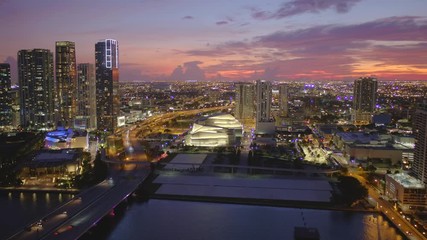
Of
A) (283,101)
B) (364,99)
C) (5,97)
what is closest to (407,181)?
(364,99)

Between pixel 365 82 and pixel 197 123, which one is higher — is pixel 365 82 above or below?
above

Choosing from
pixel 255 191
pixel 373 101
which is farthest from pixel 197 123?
pixel 373 101

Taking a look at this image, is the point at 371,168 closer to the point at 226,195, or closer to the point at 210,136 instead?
the point at 226,195

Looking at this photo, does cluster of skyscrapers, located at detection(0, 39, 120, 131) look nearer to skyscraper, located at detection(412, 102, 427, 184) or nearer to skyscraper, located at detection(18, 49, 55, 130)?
skyscraper, located at detection(18, 49, 55, 130)

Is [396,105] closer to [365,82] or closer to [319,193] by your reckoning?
[365,82]

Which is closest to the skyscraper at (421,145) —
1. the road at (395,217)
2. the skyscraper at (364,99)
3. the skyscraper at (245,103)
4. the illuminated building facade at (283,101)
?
the road at (395,217)

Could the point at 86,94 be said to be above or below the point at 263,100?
above

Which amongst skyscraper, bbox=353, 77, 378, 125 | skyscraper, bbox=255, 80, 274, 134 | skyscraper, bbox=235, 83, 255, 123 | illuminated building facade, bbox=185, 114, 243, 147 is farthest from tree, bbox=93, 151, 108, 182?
skyscraper, bbox=353, 77, 378, 125

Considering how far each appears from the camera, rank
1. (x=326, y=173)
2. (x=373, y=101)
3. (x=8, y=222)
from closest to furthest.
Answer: (x=8, y=222) → (x=326, y=173) → (x=373, y=101)
